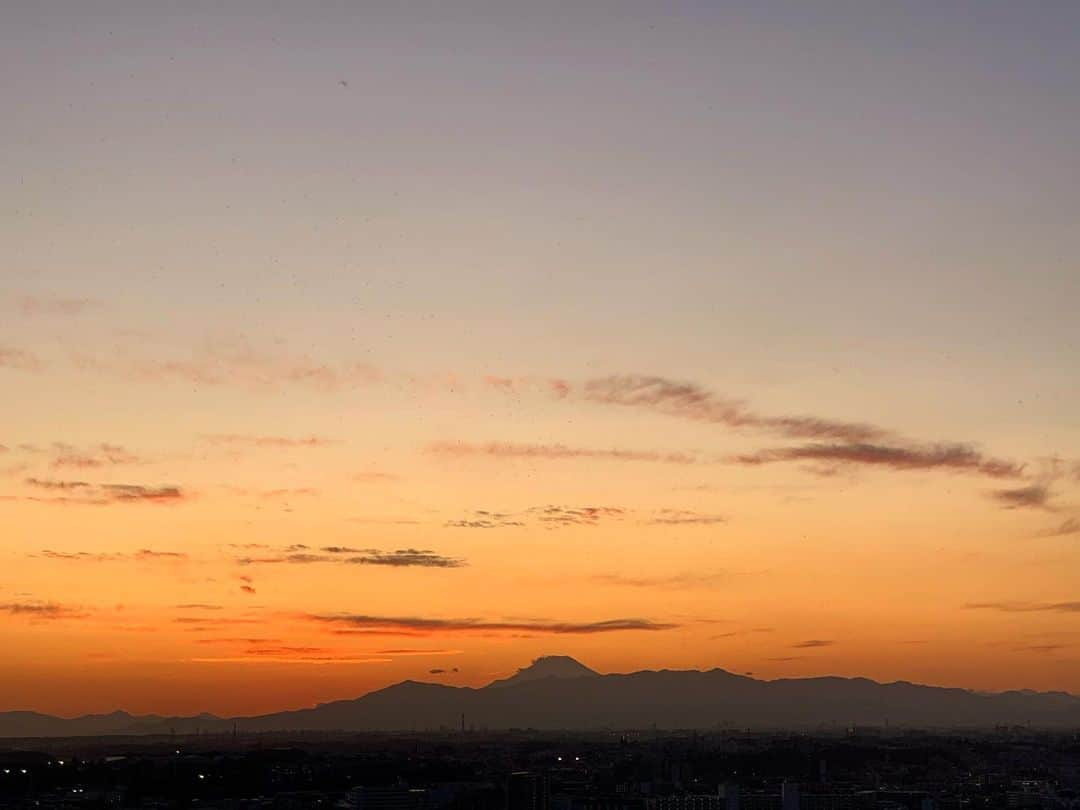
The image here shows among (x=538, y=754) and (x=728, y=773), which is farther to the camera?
(x=538, y=754)

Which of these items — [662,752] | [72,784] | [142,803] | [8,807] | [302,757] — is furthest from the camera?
[662,752]

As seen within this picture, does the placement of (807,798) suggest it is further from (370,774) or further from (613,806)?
(370,774)

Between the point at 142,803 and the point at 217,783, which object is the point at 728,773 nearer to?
the point at 217,783

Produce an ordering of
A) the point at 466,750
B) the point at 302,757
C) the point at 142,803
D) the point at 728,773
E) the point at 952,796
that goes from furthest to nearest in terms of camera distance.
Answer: the point at 466,750
the point at 302,757
the point at 728,773
the point at 952,796
the point at 142,803

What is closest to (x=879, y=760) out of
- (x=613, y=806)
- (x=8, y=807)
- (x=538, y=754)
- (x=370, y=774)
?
(x=538, y=754)

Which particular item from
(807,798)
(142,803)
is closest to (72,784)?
(142,803)

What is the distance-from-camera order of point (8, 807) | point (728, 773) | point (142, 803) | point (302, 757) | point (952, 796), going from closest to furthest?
point (8, 807) → point (142, 803) → point (952, 796) → point (728, 773) → point (302, 757)
